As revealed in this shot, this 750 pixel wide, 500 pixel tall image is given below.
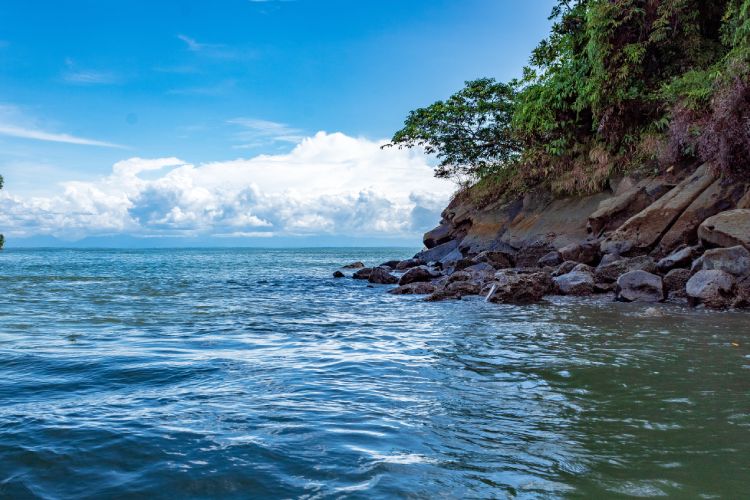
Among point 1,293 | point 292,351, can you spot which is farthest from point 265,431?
point 1,293

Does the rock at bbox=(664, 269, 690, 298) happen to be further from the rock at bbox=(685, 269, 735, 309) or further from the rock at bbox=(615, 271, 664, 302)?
the rock at bbox=(685, 269, 735, 309)

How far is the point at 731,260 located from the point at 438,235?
65.5 ft

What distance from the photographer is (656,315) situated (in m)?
10.7

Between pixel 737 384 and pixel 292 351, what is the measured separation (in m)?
5.53

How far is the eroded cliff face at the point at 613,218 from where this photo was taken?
15484mm

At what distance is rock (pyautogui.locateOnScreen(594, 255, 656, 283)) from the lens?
15.0 metres

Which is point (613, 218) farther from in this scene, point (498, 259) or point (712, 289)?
point (712, 289)

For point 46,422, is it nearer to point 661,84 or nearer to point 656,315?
point 656,315

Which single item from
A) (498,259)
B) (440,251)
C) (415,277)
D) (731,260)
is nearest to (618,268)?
(731,260)

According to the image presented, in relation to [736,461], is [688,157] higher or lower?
higher

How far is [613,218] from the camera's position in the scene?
18641 millimetres

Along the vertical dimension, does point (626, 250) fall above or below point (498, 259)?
above

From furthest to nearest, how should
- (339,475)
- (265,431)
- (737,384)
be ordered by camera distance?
(737,384) → (265,431) → (339,475)

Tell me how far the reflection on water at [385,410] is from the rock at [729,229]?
116 inches
